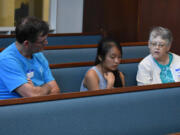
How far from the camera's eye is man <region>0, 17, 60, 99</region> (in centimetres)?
235

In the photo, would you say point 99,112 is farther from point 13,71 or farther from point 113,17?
point 113,17

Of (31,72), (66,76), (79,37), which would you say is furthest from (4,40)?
(31,72)

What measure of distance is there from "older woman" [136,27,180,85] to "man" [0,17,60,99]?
0.78 meters

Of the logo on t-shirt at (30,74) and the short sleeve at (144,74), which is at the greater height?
the logo on t-shirt at (30,74)

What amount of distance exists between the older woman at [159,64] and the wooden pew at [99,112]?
67 centimetres

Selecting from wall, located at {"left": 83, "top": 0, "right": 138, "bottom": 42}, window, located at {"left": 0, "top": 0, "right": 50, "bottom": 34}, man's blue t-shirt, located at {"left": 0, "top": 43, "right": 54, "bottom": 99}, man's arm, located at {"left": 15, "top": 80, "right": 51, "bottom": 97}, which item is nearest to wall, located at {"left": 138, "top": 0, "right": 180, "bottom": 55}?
wall, located at {"left": 83, "top": 0, "right": 138, "bottom": 42}

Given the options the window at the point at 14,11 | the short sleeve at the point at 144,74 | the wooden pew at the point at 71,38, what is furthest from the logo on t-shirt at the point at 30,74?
the window at the point at 14,11

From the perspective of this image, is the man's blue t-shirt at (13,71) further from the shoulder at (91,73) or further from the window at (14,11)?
the window at (14,11)

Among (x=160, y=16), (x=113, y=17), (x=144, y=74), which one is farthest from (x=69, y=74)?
(x=113, y=17)

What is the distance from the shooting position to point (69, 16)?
18.2 feet

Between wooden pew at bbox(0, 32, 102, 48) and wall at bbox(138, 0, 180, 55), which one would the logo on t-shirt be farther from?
wall at bbox(138, 0, 180, 55)

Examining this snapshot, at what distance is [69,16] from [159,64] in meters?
2.62

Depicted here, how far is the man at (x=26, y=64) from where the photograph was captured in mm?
2354

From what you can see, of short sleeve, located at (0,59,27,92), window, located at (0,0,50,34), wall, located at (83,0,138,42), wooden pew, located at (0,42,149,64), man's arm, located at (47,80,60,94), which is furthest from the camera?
window, located at (0,0,50,34)
